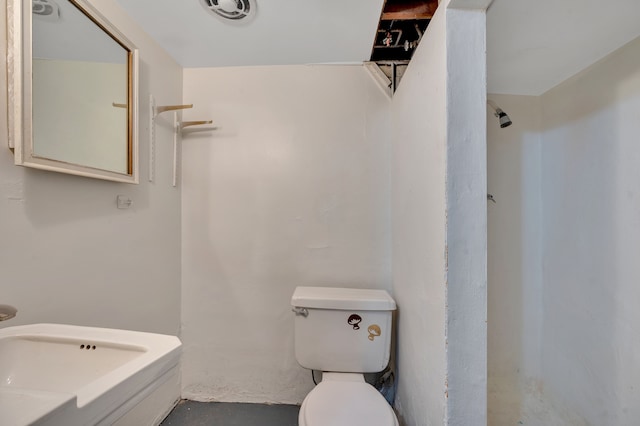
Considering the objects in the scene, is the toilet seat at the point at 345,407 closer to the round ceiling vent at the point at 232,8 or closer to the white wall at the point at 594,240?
the white wall at the point at 594,240

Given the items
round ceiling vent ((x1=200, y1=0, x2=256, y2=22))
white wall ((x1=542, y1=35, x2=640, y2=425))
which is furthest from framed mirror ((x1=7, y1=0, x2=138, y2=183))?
white wall ((x1=542, y1=35, x2=640, y2=425))

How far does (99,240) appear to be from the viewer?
1016 millimetres

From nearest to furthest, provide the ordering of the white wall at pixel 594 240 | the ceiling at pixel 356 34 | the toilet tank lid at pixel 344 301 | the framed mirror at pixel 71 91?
→ the framed mirror at pixel 71 91
the ceiling at pixel 356 34
the white wall at pixel 594 240
the toilet tank lid at pixel 344 301

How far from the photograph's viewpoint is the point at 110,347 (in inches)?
26.0

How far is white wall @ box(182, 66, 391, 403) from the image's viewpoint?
147cm

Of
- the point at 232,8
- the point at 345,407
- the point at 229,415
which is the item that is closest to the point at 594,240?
the point at 345,407

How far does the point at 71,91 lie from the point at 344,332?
1463 millimetres

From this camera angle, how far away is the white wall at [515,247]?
4.51 feet

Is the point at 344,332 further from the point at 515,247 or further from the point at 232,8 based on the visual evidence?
the point at 232,8

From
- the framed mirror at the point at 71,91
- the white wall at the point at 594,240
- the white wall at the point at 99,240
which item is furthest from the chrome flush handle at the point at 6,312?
the white wall at the point at 594,240

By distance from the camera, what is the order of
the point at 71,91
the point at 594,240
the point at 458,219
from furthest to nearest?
the point at 594,240 < the point at 71,91 < the point at 458,219

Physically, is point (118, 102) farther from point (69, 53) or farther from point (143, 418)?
point (143, 418)

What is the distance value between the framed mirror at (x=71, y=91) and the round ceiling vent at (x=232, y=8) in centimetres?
39

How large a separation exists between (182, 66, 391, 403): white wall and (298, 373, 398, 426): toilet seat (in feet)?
1.47
